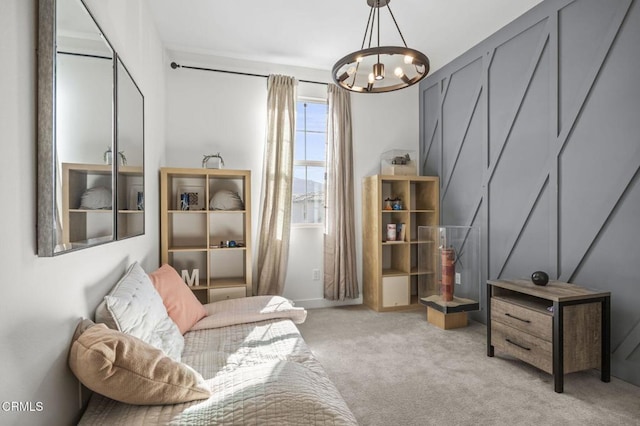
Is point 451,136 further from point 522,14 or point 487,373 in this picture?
point 487,373

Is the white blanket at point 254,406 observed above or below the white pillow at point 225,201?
below

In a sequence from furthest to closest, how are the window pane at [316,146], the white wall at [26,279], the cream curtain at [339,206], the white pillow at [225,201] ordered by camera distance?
the window pane at [316,146] < the cream curtain at [339,206] < the white pillow at [225,201] < the white wall at [26,279]

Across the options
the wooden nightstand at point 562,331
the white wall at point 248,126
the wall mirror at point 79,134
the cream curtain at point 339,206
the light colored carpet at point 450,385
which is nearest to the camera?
the wall mirror at point 79,134

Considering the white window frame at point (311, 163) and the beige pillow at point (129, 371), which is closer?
the beige pillow at point (129, 371)

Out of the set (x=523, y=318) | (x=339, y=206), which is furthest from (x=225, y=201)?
(x=523, y=318)

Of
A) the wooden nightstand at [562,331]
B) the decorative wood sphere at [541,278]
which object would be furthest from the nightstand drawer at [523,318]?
the decorative wood sphere at [541,278]

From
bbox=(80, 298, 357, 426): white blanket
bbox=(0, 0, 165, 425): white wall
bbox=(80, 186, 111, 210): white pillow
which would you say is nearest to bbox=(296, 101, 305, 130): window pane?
bbox=(80, 186, 111, 210): white pillow

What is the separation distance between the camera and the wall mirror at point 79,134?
3.14 feet

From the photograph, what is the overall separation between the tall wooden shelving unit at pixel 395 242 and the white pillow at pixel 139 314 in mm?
2420

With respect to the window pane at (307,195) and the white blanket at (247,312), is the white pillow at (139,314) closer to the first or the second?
the white blanket at (247,312)

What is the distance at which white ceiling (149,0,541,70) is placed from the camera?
275 cm

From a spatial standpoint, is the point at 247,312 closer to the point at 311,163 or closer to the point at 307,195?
the point at 307,195

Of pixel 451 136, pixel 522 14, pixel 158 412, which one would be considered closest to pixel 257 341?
pixel 158 412

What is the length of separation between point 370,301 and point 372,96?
2508 millimetres
